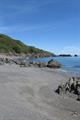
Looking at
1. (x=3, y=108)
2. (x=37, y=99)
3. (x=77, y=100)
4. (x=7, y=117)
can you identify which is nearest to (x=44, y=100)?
(x=37, y=99)

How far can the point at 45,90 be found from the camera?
2505 cm

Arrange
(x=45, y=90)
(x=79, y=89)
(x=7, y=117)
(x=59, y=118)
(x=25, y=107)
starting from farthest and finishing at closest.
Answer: (x=45, y=90)
(x=79, y=89)
(x=25, y=107)
(x=59, y=118)
(x=7, y=117)

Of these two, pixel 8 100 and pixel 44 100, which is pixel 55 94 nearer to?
pixel 44 100

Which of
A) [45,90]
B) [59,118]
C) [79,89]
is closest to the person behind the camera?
[59,118]

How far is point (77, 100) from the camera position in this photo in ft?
68.2

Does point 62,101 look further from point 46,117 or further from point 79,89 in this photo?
point 46,117

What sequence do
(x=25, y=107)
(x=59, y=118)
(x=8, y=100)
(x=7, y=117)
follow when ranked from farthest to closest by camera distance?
(x=8, y=100)
(x=25, y=107)
(x=59, y=118)
(x=7, y=117)

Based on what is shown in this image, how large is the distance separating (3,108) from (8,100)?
2.45 m

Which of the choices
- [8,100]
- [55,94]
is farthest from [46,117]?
[55,94]

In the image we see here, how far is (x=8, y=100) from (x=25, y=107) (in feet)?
6.32

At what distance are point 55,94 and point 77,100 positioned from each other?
9.35 ft

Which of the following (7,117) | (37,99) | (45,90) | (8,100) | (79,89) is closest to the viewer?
(7,117)

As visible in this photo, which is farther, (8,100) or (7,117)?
(8,100)

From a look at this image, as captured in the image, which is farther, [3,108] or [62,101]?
[62,101]
